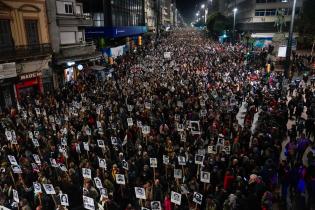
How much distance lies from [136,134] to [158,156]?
275 cm

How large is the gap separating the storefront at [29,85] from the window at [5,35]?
106 inches

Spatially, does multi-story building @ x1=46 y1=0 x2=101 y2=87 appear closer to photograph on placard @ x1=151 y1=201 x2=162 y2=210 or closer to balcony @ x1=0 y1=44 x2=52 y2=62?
balcony @ x1=0 y1=44 x2=52 y2=62

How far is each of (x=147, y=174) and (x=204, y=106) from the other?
836 centimetres

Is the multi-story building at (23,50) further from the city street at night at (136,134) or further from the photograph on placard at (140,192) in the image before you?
the photograph on placard at (140,192)

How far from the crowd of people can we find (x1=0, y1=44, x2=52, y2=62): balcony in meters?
4.67

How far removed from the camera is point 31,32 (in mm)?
26922

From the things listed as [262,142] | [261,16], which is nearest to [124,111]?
[262,142]

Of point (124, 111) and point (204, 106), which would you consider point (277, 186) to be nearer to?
point (204, 106)

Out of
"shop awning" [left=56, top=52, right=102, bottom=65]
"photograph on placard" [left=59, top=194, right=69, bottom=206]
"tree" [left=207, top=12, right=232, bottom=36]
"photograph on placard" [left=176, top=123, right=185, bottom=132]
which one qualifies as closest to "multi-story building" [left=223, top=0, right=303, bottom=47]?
"tree" [left=207, top=12, right=232, bottom=36]

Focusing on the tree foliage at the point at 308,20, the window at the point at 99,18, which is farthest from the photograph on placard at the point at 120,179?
the window at the point at 99,18

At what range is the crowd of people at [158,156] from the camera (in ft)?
34.1

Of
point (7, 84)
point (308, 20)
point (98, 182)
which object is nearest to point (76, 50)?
point (7, 84)

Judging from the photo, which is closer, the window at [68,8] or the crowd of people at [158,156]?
the crowd of people at [158,156]

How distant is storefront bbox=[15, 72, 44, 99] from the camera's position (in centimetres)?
2545
